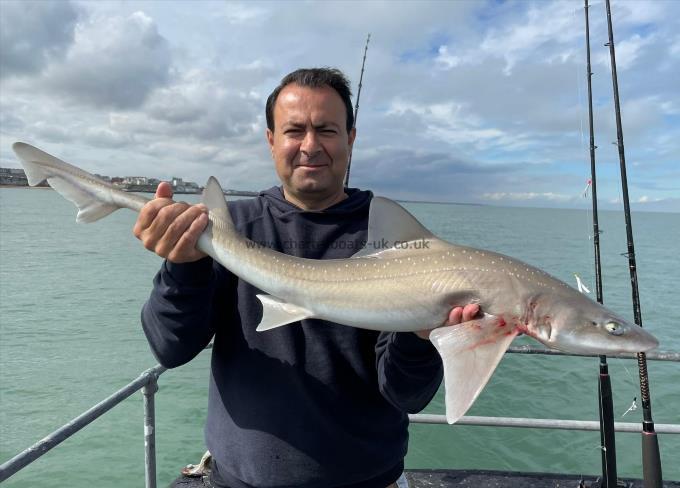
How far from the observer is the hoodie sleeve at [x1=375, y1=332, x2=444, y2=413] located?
237 centimetres

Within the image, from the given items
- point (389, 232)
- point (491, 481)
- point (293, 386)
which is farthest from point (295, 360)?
point (491, 481)

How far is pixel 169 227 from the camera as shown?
2457 mm

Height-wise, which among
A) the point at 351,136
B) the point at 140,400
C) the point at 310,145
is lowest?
the point at 140,400

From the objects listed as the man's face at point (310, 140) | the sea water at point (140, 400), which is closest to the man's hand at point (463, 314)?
the man's face at point (310, 140)

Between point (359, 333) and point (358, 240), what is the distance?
573 mm

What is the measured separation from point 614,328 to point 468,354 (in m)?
0.74

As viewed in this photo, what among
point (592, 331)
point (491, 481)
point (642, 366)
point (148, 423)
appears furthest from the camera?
point (491, 481)

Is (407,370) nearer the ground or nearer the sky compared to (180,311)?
nearer the ground

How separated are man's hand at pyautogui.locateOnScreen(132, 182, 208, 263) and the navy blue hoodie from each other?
0.10 meters

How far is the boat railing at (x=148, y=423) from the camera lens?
236 cm

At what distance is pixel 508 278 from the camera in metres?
2.38

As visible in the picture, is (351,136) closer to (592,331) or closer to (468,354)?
(468,354)

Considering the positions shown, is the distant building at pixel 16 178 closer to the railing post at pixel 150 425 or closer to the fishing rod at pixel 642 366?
the railing post at pixel 150 425

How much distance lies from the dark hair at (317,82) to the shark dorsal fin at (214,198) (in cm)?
59
